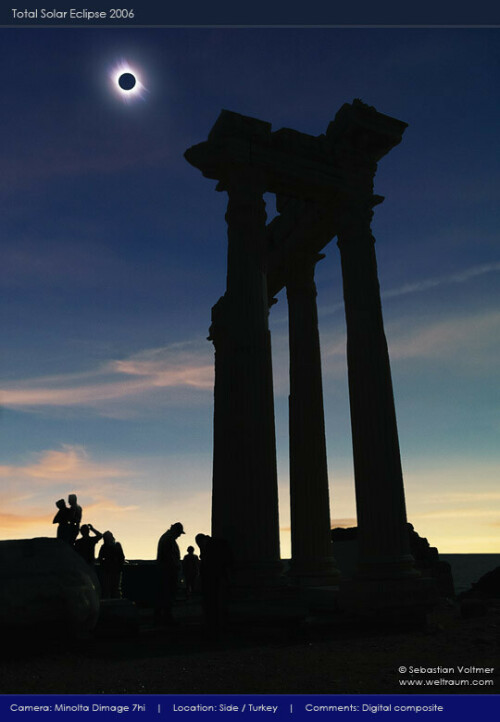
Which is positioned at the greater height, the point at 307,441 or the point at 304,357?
the point at 304,357

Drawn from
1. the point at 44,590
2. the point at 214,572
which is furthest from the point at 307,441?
the point at 44,590

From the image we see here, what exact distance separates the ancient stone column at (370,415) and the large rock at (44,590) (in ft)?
37.6

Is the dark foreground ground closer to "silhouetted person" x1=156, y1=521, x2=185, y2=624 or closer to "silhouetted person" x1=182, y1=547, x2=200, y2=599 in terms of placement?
"silhouetted person" x1=156, y1=521, x2=185, y2=624

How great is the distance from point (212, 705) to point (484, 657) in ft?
23.8

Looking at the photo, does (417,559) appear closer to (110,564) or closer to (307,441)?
(307,441)

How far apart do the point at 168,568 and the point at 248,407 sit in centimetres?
596

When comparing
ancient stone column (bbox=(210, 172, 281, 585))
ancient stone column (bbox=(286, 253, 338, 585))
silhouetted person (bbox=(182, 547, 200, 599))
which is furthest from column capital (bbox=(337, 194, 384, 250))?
silhouetted person (bbox=(182, 547, 200, 599))

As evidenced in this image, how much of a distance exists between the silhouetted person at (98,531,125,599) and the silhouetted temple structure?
142 inches

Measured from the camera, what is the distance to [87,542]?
1844 centimetres

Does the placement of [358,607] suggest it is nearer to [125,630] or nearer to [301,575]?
[301,575]

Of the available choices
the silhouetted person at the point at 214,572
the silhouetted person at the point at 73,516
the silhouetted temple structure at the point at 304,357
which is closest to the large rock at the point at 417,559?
the silhouetted temple structure at the point at 304,357

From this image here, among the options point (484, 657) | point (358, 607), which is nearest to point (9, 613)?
point (484, 657)

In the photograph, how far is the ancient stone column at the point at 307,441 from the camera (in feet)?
86.7

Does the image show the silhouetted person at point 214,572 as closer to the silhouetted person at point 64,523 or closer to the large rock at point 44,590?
the large rock at point 44,590
